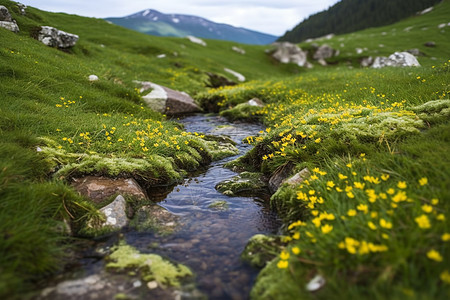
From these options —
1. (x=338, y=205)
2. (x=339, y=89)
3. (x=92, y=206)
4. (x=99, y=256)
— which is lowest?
(x=99, y=256)

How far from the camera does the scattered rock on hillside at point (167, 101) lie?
17.0 metres

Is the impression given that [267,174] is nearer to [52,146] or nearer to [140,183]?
[140,183]

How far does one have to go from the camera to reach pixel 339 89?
53.9 feet

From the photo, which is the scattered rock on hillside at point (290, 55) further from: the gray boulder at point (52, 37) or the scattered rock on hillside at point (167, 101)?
the gray boulder at point (52, 37)

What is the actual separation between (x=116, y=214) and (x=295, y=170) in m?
4.24

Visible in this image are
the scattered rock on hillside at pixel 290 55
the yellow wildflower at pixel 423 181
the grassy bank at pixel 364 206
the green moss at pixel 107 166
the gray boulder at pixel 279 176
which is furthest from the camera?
the scattered rock on hillside at pixel 290 55

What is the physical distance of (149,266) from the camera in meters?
4.43

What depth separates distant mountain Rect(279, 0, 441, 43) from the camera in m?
132

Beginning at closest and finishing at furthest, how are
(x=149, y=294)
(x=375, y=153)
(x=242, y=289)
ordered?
(x=149, y=294), (x=242, y=289), (x=375, y=153)

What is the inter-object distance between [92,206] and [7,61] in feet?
32.7

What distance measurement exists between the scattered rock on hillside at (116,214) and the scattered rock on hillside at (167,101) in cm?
1154

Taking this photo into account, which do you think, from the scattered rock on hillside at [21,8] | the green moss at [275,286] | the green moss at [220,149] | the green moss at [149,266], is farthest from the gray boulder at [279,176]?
the scattered rock on hillside at [21,8]

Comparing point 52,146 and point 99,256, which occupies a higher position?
point 52,146

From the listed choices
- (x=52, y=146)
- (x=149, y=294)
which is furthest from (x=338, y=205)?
(x=52, y=146)
